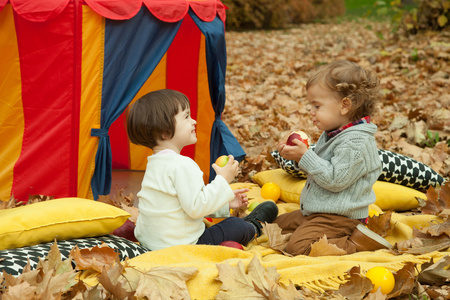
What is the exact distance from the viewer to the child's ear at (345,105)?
10.1ft

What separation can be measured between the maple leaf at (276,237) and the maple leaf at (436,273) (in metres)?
0.81

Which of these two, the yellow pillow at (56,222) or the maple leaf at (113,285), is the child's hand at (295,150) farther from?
the maple leaf at (113,285)

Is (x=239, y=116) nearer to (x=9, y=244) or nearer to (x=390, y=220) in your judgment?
(x=390, y=220)

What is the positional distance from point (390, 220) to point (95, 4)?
7.92 feet

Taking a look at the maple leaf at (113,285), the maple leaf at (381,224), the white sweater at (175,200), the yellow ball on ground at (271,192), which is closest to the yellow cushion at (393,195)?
the yellow ball on ground at (271,192)

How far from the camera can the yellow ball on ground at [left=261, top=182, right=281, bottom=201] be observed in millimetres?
4137

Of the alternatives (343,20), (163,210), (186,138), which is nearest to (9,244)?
(163,210)

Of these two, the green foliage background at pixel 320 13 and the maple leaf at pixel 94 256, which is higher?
the green foliage background at pixel 320 13

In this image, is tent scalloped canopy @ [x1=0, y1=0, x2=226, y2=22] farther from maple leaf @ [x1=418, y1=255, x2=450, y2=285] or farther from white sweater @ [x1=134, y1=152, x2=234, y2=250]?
maple leaf @ [x1=418, y1=255, x2=450, y2=285]

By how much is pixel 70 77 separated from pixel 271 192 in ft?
5.68

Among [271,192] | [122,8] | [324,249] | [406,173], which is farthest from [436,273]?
[122,8]

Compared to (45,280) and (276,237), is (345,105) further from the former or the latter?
(45,280)

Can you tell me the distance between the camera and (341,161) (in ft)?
9.98

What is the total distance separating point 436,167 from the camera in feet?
14.5
